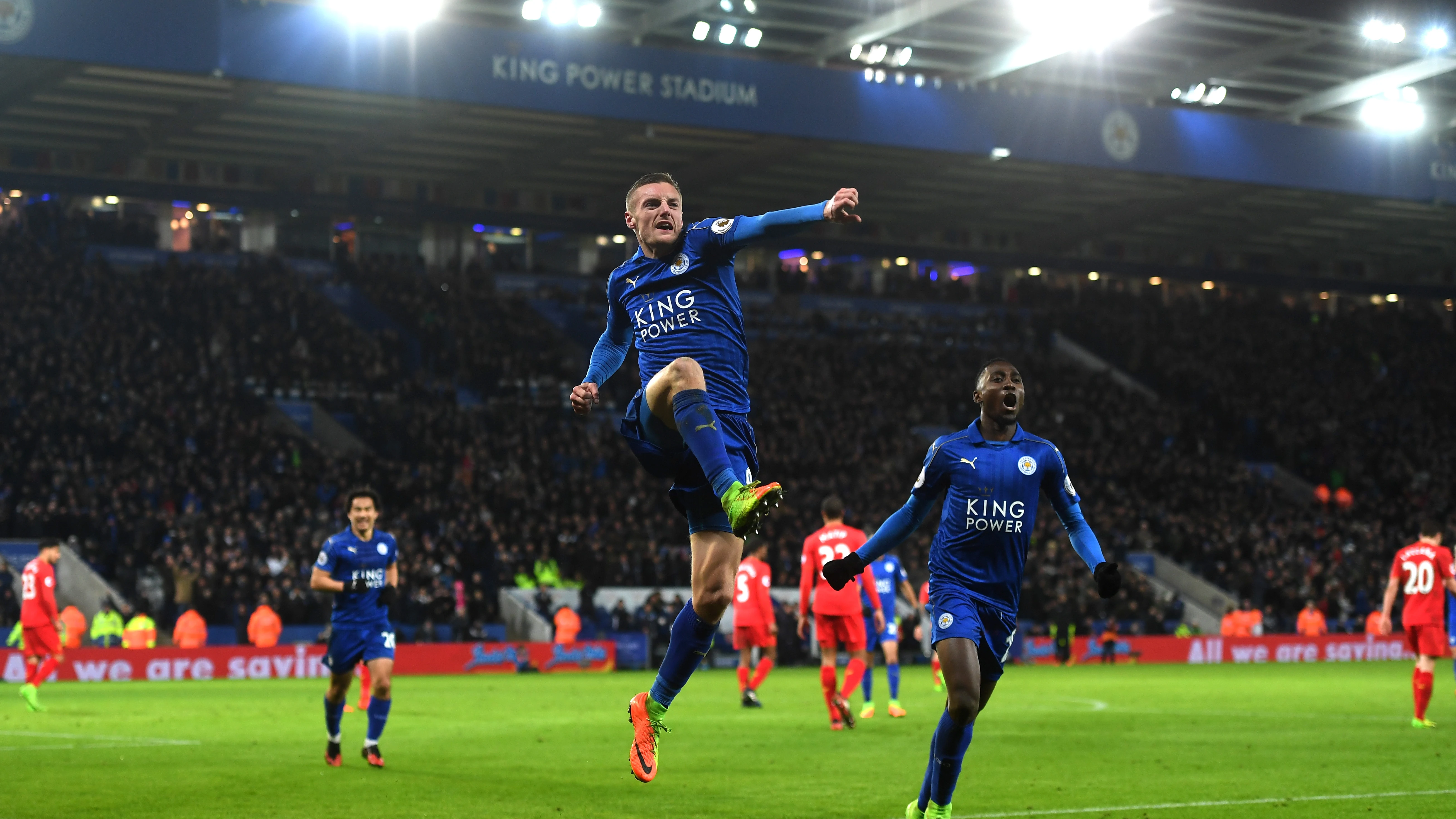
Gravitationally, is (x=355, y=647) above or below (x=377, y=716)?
above

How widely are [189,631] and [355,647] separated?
1675 centimetres

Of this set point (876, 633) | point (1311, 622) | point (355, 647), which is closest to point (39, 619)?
point (355, 647)

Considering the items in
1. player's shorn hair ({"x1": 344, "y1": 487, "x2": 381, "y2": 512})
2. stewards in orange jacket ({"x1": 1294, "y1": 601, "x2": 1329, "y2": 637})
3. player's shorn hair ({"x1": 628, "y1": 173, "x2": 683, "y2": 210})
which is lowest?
stewards in orange jacket ({"x1": 1294, "y1": 601, "x2": 1329, "y2": 637})

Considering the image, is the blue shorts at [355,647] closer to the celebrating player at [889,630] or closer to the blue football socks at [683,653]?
the blue football socks at [683,653]

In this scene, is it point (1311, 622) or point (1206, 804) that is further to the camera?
point (1311, 622)

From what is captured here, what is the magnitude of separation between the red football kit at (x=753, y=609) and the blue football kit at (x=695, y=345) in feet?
40.6

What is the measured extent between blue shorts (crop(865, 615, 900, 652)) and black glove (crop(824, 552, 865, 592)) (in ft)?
30.7

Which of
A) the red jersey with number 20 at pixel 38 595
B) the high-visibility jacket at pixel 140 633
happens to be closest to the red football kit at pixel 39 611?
the red jersey with number 20 at pixel 38 595

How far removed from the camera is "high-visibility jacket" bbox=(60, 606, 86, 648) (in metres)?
28.7

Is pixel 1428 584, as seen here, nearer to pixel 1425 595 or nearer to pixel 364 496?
pixel 1425 595

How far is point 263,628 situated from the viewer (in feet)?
96.7

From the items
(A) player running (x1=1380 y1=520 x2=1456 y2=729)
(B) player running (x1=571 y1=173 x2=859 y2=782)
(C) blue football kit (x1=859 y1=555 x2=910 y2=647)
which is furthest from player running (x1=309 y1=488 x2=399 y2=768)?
(A) player running (x1=1380 y1=520 x2=1456 y2=729)

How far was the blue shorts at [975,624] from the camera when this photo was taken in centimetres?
888

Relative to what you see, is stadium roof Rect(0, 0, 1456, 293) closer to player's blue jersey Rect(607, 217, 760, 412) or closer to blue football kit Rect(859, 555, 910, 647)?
blue football kit Rect(859, 555, 910, 647)
